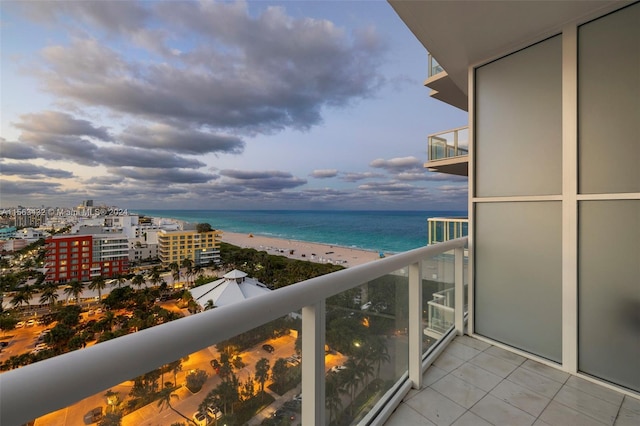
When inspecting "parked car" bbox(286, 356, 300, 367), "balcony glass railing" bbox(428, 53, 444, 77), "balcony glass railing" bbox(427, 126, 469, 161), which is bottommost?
"parked car" bbox(286, 356, 300, 367)

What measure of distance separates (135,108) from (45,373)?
22.3 metres

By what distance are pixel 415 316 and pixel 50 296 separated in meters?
6.63

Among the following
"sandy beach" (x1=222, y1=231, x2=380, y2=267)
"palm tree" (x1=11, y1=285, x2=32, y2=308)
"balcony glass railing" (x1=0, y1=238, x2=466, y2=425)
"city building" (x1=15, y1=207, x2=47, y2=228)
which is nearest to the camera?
"balcony glass railing" (x1=0, y1=238, x2=466, y2=425)

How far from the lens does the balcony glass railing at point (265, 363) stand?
50cm

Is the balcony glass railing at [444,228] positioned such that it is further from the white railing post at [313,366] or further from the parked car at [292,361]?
the parked car at [292,361]

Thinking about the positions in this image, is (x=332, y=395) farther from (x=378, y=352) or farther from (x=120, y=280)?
(x=120, y=280)

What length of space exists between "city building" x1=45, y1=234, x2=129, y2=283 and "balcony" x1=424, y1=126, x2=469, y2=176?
8.04m

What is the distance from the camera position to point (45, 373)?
0.45m

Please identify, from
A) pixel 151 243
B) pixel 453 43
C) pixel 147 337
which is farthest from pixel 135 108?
pixel 147 337

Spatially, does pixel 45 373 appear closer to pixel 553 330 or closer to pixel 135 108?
pixel 553 330

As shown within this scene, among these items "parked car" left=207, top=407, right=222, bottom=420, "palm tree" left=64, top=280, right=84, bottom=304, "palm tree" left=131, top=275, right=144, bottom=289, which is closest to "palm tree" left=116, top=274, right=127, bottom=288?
→ "palm tree" left=131, top=275, right=144, bottom=289

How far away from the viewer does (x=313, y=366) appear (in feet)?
3.74

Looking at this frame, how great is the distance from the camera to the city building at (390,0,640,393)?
1.99m

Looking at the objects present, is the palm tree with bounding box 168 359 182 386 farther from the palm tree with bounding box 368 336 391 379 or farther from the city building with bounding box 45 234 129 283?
the city building with bounding box 45 234 129 283
